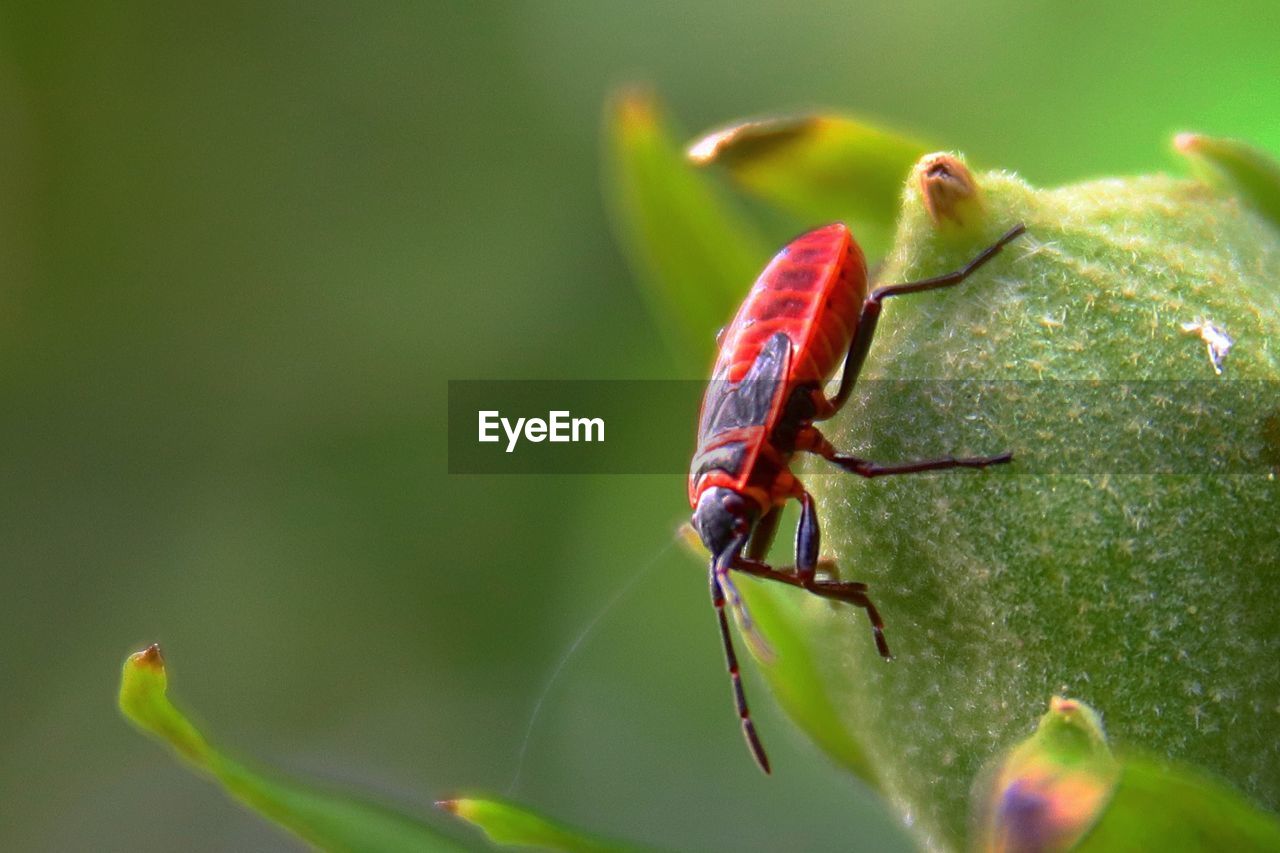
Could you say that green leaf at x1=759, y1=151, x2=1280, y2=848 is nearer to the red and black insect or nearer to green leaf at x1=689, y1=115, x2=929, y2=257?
the red and black insect

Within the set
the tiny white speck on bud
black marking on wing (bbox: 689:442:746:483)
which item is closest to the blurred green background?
black marking on wing (bbox: 689:442:746:483)

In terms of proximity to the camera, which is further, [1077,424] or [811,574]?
[811,574]

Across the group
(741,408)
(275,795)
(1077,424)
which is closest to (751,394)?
(741,408)

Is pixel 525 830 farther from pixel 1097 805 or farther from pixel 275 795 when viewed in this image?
pixel 1097 805

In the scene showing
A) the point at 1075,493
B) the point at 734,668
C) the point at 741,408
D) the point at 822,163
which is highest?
the point at 822,163

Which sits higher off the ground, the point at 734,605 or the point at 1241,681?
the point at 1241,681

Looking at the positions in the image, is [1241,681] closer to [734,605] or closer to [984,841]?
[984,841]

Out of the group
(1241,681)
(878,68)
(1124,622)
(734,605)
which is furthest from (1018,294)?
(878,68)
